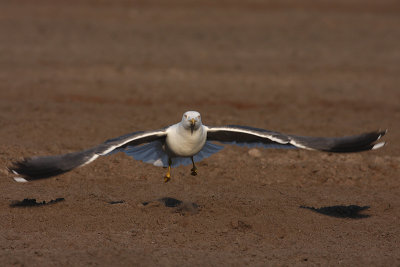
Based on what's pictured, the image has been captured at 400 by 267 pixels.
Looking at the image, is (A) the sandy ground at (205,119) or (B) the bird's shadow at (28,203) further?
(B) the bird's shadow at (28,203)

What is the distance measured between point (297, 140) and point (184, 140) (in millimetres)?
1559

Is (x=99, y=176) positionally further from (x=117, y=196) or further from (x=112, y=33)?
(x=112, y=33)

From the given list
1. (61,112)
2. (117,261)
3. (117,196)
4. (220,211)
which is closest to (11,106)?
(61,112)

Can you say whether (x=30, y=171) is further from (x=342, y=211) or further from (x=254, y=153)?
(x=254, y=153)

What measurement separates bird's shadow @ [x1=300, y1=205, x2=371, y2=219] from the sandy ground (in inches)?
1.3

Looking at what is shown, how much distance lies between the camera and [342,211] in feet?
34.4

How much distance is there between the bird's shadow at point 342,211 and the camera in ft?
34.1

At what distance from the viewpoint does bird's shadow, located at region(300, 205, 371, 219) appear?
1038 centimetres

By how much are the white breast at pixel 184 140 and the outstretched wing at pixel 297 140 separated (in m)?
0.25

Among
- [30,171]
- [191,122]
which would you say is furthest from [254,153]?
[30,171]

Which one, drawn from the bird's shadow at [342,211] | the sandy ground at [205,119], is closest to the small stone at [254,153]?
the sandy ground at [205,119]

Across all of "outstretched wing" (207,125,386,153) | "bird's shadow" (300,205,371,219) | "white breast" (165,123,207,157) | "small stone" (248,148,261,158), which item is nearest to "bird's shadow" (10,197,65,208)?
"white breast" (165,123,207,157)

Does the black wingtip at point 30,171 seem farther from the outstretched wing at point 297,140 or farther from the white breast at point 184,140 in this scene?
the outstretched wing at point 297,140

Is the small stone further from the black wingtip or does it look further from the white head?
the black wingtip
